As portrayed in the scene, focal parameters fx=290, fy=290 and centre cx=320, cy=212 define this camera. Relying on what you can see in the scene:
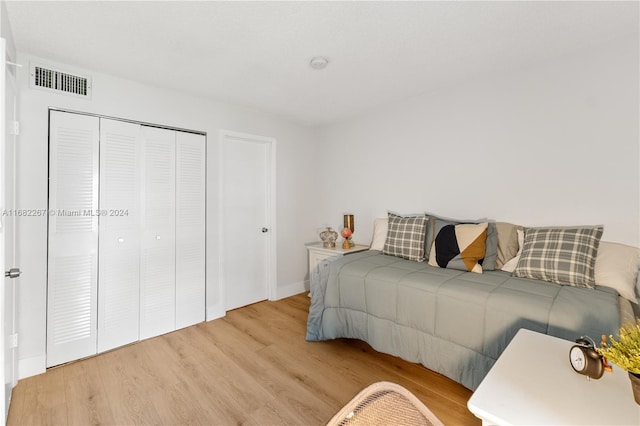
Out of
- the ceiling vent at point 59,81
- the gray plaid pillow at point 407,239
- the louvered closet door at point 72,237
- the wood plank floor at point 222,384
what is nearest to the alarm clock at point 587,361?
the wood plank floor at point 222,384

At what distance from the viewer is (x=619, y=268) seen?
76.7 inches

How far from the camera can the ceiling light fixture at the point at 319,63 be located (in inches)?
90.9

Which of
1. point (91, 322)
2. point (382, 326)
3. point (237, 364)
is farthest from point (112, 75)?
point (382, 326)

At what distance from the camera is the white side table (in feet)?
2.49

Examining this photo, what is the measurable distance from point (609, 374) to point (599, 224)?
180cm

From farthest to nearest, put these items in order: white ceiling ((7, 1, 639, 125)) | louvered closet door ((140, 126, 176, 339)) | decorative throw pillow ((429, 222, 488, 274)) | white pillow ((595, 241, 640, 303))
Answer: louvered closet door ((140, 126, 176, 339)) → decorative throw pillow ((429, 222, 488, 274)) → white pillow ((595, 241, 640, 303)) → white ceiling ((7, 1, 639, 125))

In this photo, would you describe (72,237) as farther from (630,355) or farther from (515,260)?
(515,260)

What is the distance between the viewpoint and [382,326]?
7.32 ft

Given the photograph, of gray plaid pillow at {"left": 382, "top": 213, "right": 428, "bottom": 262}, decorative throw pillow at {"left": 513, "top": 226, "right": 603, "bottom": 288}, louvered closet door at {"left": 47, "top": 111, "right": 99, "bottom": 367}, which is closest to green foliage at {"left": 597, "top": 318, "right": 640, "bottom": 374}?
decorative throw pillow at {"left": 513, "top": 226, "right": 603, "bottom": 288}

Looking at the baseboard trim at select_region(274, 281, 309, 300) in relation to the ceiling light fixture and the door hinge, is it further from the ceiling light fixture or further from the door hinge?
the door hinge

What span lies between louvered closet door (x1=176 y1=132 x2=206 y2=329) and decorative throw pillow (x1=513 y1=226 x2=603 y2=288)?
9.62 ft

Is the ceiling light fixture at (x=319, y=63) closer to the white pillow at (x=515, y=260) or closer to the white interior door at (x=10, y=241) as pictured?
the white interior door at (x=10, y=241)

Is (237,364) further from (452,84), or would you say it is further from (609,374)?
(452,84)

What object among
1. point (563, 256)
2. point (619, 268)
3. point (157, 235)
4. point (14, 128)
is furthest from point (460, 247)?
point (14, 128)
